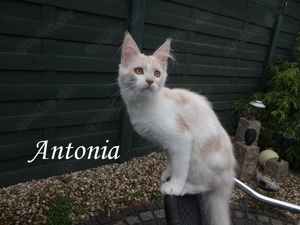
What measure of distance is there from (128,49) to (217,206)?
1048mm

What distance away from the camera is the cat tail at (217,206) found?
1.63 meters

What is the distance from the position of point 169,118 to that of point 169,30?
2193 mm

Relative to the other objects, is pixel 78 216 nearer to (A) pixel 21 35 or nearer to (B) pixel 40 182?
(B) pixel 40 182

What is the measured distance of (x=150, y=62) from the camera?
5.02ft

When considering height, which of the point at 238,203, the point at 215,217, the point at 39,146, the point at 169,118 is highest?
the point at 169,118

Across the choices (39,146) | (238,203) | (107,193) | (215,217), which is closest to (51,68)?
(39,146)

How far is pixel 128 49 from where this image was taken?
1567 millimetres

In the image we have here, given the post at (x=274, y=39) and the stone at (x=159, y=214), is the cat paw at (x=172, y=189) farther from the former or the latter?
the post at (x=274, y=39)

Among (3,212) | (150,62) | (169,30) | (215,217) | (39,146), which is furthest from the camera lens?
(169,30)

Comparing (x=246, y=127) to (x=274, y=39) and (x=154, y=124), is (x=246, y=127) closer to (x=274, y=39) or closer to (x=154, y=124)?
(x=274, y=39)

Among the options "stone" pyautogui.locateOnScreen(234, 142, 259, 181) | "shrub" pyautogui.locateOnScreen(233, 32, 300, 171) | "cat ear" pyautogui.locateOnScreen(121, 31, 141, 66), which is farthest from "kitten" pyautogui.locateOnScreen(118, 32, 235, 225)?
"shrub" pyautogui.locateOnScreen(233, 32, 300, 171)

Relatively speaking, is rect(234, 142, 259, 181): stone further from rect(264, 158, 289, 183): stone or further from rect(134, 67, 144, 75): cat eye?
rect(134, 67, 144, 75): cat eye

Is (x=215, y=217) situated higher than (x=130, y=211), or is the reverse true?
(x=215, y=217)

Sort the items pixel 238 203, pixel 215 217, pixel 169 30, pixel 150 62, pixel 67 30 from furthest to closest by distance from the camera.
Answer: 1. pixel 169 30
2. pixel 238 203
3. pixel 67 30
4. pixel 215 217
5. pixel 150 62
